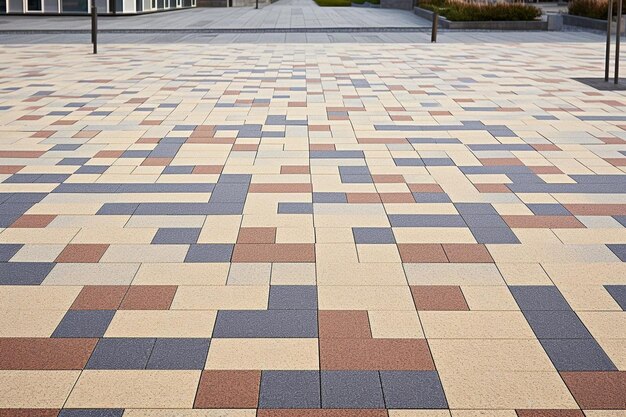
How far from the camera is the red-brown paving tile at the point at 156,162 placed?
294 inches

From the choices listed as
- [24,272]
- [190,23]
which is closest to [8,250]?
[24,272]

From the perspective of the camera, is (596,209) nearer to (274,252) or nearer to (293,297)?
(274,252)

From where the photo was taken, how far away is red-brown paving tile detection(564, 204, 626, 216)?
232 inches

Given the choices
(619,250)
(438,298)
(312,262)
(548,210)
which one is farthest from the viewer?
(548,210)

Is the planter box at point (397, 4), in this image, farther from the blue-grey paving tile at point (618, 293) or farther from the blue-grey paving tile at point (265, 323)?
the blue-grey paving tile at point (265, 323)

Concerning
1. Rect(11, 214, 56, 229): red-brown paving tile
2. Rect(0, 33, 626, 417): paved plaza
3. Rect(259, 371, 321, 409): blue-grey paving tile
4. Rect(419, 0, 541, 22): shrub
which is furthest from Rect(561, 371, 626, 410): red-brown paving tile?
Rect(419, 0, 541, 22): shrub

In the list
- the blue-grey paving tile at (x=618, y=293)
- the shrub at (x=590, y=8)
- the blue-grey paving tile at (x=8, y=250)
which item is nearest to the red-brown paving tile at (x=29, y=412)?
the blue-grey paving tile at (x=8, y=250)

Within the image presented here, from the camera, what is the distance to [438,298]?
14.0 feet

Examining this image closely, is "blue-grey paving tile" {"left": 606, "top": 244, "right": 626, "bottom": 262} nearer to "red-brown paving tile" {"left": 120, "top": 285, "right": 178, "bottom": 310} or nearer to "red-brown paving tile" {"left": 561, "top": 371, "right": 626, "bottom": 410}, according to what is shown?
"red-brown paving tile" {"left": 561, "top": 371, "right": 626, "bottom": 410}

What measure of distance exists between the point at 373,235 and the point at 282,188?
146 centimetres

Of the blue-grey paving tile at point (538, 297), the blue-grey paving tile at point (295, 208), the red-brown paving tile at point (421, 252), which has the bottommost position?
the blue-grey paving tile at point (538, 297)

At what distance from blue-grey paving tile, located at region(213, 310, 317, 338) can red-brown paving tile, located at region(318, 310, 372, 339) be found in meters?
0.05

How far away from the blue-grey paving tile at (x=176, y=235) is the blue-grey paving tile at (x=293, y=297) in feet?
3.46

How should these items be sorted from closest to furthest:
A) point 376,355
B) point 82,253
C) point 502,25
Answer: point 376,355 < point 82,253 < point 502,25
